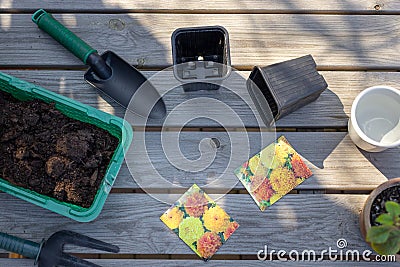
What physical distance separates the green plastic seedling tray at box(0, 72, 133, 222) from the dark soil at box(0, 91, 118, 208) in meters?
0.02

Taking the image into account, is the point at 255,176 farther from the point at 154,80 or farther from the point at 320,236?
the point at 154,80

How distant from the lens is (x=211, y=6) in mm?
1168

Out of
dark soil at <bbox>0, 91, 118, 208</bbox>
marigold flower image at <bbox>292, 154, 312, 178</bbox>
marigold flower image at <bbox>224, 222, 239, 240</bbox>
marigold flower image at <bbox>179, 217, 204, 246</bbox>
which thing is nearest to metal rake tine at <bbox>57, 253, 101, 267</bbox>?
dark soil at <bbox>0, 91, 118, 208</bbox>

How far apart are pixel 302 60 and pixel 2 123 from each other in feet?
2.41

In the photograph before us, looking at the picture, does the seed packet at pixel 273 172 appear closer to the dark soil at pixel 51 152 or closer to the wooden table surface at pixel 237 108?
the wooden table surface at pixel 237 108

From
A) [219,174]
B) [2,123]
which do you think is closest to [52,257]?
[2,123]

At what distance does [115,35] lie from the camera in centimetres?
115

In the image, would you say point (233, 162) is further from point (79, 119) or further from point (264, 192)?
point (79, 119)

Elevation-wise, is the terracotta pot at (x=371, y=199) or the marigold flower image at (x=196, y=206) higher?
the terracotta pot at (x=371, y=199)

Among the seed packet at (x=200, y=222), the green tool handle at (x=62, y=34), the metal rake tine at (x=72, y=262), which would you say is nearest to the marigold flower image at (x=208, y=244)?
the seed packet at (x=200, y=222)

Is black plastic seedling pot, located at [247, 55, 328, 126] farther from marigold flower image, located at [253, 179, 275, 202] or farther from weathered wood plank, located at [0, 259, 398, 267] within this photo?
weathered wood plank, located at [0, 259, 398, 267]

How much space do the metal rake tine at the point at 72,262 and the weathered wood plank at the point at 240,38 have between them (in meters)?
0.49

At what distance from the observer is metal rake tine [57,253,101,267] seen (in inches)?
38.2

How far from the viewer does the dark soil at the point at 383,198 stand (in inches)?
39.5
